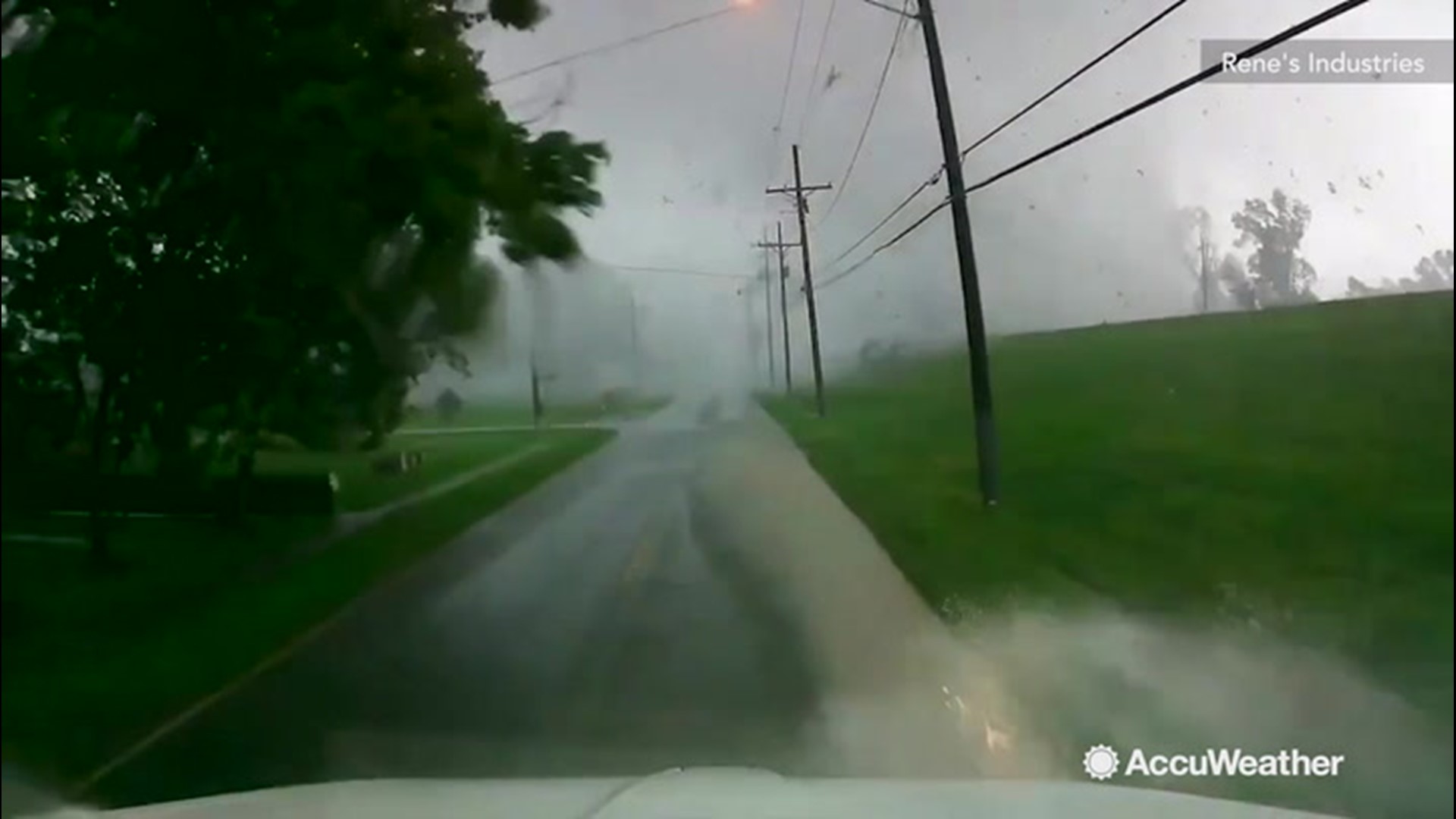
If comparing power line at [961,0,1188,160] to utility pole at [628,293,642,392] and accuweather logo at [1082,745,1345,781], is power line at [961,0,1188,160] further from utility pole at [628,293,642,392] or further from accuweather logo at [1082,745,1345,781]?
accuweather logo at [1082,745,1345,781]

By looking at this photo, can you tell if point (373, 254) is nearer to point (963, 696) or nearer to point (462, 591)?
point (462, 591)

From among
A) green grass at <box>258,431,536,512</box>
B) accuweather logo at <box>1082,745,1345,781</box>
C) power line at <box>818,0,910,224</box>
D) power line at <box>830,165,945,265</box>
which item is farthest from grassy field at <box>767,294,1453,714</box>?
green grass at <box>258,431,536,512</box>

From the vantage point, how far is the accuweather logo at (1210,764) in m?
4.28

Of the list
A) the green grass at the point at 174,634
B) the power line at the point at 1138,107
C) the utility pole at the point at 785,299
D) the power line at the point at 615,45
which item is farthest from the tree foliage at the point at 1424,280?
the green grass at the point at 174,634

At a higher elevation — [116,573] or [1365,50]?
[1365,50]

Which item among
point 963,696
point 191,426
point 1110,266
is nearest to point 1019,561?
point 963,696

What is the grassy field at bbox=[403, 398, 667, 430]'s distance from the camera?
216 inches

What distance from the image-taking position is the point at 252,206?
5.46m

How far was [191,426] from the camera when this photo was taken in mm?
5715

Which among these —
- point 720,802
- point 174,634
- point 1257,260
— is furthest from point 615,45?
point 720,802

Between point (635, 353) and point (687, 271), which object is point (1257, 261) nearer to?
point (687, 271)

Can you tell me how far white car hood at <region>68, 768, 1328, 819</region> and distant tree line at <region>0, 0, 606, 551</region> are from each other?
1802 millimetres

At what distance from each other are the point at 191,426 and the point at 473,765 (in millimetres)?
1709

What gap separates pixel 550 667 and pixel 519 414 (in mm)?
922
